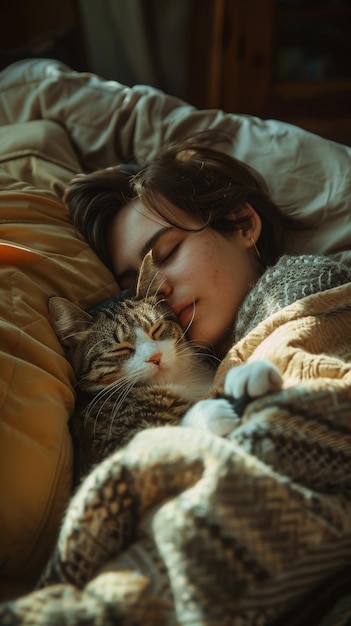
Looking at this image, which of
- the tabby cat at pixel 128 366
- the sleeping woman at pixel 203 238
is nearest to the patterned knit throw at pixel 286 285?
the sleeping woman at pixel 203 238

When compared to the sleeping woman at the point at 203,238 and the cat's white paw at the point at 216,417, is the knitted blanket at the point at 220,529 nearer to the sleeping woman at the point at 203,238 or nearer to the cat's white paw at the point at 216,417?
the cat's white paw at the point at 216,417

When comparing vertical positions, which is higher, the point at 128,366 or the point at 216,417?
the point at 216,417

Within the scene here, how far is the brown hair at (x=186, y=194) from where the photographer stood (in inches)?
58.9

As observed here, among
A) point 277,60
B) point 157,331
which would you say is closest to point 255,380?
point 157,331

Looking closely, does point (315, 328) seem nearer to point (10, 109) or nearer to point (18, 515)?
point (18, 515)

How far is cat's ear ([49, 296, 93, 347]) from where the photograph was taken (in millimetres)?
1249

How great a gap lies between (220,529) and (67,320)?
25.4 inches

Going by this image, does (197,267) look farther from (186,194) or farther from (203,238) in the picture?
(186,194)

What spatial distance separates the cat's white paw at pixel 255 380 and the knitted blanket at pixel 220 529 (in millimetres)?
21

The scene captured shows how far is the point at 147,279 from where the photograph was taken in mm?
1388

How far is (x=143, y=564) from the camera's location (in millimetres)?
767

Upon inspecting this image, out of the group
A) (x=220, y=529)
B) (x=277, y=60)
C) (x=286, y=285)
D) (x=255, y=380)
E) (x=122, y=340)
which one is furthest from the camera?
(x=277, y=60)

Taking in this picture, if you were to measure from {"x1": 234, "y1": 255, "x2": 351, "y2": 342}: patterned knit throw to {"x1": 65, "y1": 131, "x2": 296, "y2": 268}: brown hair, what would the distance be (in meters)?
0.27

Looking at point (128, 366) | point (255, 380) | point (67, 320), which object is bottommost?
point (128, 366)
